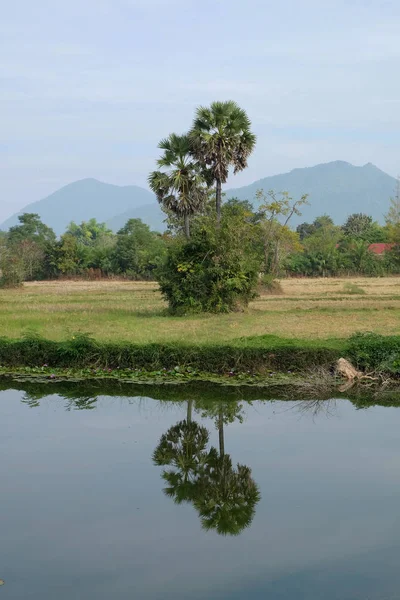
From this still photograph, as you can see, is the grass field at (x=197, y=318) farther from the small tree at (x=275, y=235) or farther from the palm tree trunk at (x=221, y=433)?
the small tree at (x=275, y=235)

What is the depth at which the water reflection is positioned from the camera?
26.2 ft

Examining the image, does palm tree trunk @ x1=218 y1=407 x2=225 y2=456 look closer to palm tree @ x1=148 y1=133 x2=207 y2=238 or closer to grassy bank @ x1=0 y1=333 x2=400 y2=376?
grassy bank @ x1=0 y1=333 x2=400 y2=376

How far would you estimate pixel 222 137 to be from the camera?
1138 inches

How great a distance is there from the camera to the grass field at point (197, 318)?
18.8 meters

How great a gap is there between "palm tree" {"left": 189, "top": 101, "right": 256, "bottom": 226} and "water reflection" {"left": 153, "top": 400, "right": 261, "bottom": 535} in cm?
1892

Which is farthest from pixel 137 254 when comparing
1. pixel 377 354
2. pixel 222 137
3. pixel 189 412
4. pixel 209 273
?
pixel 189 412

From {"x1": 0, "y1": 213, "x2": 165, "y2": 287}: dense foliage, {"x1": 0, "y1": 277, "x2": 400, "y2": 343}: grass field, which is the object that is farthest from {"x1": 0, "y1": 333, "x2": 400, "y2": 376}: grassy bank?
{"x1": 0, "y1": 213, "x2": 165, "y2": 287}: dense foliage

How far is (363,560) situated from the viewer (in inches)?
270

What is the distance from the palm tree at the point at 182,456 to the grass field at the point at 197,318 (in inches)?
200

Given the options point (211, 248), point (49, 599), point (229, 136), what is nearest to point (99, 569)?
point (49, 599)

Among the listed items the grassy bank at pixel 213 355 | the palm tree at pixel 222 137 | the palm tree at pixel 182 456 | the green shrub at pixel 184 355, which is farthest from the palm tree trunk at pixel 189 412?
the palm tree at pixel 222 137

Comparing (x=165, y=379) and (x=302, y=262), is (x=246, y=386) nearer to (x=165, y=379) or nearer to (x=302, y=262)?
(x=165, y=379)

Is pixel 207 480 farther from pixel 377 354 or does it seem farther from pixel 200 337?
pixel 200 337

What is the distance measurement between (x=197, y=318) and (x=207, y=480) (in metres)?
14.6
